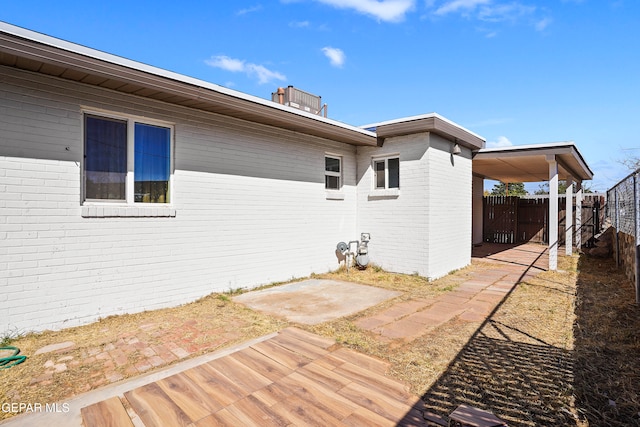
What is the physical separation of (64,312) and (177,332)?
4.90ft

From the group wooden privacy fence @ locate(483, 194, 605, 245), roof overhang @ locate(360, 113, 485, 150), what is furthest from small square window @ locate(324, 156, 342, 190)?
wooden privacy fence @ locate(483, 194, 605, 245)

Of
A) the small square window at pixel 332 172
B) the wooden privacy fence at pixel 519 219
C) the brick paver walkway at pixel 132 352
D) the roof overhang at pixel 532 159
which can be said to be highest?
the roof overhang at pixel 532 159

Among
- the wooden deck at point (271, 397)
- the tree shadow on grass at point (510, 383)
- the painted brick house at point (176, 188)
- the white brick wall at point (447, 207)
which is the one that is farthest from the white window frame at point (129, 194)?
the white brick wall at point (447, 207)

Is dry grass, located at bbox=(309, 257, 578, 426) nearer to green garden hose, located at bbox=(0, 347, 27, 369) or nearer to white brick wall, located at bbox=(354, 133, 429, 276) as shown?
white brick wall, located at bbox=(354, 133, 429, 276)

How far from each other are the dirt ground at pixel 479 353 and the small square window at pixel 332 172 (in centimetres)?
352

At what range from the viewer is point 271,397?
8.71 feet

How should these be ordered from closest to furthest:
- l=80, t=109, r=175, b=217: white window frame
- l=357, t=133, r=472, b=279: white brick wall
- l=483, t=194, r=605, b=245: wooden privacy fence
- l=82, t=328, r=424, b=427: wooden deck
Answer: l=82, t=328, r=424, b=427: wooden deck, l=80, t=109, r=175, b=217: white window frame, l=357, t=133, r=472, b=279: white brick wall, l=483, t=194, r=605, b=245: wooden privacy fence

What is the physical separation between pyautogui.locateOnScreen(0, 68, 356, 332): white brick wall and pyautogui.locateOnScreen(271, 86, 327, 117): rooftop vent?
1.76 m

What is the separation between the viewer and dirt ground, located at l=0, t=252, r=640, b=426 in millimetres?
2604

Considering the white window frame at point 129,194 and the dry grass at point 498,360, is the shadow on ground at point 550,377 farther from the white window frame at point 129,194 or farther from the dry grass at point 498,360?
the white window frame at point 129,194

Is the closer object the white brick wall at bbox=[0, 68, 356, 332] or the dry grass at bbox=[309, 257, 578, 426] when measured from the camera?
the dry grass at bbox=[309, 257, 578, 426]

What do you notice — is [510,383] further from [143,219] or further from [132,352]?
[143,219]

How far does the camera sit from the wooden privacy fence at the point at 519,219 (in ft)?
46.2

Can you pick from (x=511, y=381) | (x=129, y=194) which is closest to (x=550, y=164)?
(x=511, y=381)
